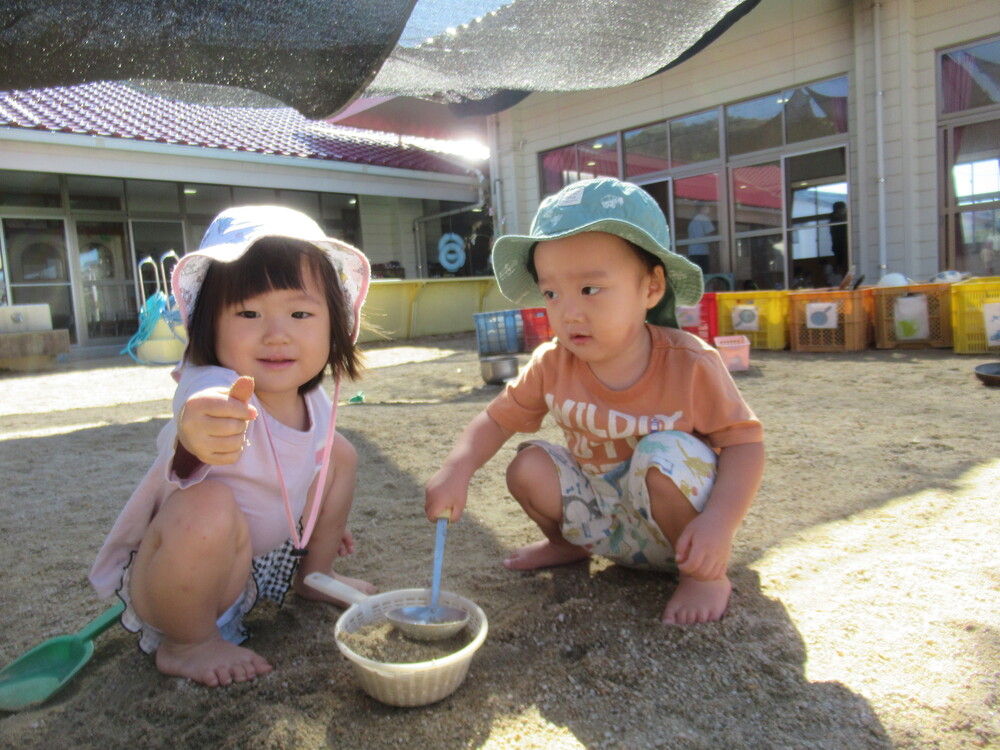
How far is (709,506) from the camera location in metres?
1.37

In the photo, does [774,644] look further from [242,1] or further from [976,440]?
[242,1]

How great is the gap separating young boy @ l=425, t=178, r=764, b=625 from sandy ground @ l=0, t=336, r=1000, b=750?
143 mm

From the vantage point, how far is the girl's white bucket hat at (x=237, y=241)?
4.33 feet

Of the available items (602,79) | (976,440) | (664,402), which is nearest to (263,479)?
(664,402)

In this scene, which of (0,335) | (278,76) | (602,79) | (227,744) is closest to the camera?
(227,744)

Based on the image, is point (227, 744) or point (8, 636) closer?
point (227, 744)

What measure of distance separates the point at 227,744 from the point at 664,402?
102cm

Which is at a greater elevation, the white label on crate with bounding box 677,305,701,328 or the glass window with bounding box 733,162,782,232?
the glass window with bounding box 733,162,782,232

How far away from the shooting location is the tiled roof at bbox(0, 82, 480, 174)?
369 inches

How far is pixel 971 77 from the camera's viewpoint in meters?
6.39

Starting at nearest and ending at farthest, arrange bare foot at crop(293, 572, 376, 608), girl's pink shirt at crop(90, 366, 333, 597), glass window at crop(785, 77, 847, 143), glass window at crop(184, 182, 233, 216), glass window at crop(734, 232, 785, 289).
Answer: girl's pink shirt at crop(90, 366, 333, 597), bare foot at crop(293, 572, 376, 608), glass window at crop(785, 77, 847, 143), glass window at crop(734, 232, 785, 289), glass window at crop(184, 182, 233, 216)

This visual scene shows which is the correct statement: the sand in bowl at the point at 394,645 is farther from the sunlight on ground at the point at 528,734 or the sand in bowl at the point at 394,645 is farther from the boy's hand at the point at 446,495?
the boy's hand at the point at 446,495

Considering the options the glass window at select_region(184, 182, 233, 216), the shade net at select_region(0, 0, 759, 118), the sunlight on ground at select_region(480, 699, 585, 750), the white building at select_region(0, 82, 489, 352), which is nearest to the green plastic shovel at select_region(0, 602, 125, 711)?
the sunlight on ground at select_region(480, 699, 585, 750)

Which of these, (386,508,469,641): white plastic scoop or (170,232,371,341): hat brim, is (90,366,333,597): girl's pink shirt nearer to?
(170,232,371,341): hat brim
